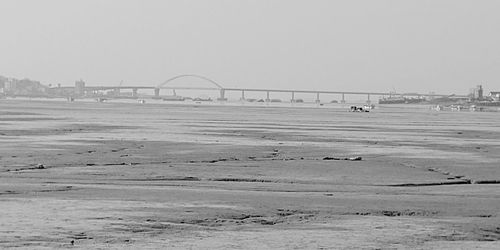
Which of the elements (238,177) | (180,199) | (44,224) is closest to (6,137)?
(238,177)

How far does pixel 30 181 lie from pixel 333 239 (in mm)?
7174

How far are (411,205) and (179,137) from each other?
19.4m

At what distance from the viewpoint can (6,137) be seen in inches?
1167

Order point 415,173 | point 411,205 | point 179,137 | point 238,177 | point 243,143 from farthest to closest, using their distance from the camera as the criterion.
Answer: point 179,137, point 243,143, point 415,173, point 238,177, point 411,205

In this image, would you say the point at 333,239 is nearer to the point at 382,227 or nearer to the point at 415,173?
the point at 382,227

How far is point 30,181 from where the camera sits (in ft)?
51.2

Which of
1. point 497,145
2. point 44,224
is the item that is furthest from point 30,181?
point 497,145

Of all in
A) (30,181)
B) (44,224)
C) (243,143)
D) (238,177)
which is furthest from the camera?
(243,143)

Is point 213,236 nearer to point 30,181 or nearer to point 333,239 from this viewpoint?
point 333,239

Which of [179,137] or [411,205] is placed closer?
[411,205]

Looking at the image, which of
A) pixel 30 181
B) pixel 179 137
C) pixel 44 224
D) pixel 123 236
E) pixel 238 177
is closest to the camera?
pixel 123 236

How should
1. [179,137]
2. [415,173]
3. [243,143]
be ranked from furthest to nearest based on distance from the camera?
[179,137] < [243,143] < [415,173]

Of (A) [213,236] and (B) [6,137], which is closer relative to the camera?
(A) [213,236]

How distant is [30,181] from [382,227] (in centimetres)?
685
